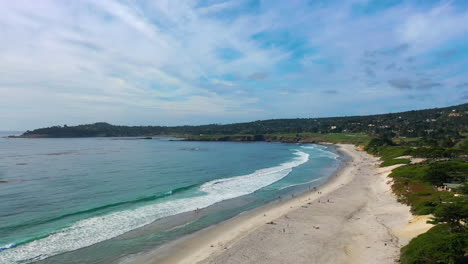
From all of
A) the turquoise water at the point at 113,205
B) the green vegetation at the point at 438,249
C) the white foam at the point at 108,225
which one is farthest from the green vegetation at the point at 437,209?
the white foam at the point at 108,225

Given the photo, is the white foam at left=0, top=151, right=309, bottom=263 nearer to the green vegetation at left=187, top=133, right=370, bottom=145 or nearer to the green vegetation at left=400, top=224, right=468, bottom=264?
the green vegetation at left=400, top=224, right=468, bottom=264

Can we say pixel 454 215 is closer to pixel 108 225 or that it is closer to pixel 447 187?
pixel 447 187

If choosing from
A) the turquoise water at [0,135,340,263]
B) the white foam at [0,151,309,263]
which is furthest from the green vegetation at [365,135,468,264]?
the white foam at [0,151,309,263]

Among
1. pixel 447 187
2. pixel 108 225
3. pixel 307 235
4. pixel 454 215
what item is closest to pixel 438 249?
pixel 454 215

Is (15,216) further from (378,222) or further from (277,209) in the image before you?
(378,222)

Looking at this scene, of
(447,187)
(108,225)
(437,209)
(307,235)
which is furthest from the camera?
(447,187)

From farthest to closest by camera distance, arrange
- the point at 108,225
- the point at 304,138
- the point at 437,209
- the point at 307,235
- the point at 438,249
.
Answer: the point at 304,138 → the point at 108,225 → the point at 307,235 → the point at 437,209 → the point at 438,249

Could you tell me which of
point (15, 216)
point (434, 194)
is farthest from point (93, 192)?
point (434, 194)
